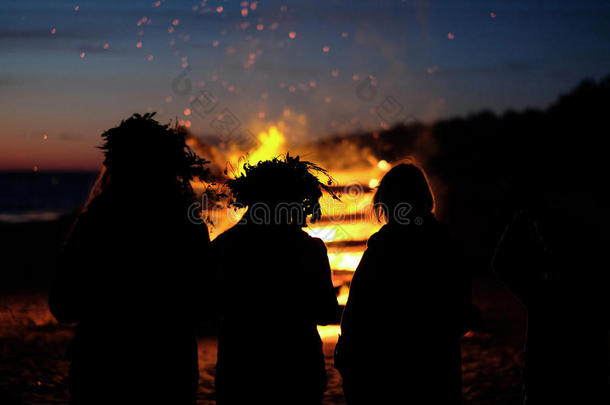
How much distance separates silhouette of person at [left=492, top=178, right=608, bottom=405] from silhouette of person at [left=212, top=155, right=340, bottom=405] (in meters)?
1.37

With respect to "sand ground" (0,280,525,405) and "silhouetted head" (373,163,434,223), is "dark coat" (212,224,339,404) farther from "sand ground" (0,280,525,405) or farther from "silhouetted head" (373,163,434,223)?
"sand ground" (0,280,525,405)

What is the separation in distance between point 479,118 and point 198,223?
57425mm

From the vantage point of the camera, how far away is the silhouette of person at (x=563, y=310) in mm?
3508

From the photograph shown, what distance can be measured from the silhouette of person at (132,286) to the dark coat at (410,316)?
3.20 feet

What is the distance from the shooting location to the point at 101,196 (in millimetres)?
2703

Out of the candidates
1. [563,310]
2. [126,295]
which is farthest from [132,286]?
[563,310]

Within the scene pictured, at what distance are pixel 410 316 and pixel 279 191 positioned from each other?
1005mm

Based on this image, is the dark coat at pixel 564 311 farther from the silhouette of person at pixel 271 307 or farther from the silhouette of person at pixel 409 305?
the silhouette of person at pixel 271 307

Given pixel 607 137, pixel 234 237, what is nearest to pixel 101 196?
pixel 234 237

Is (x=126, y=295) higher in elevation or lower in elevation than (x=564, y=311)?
higher

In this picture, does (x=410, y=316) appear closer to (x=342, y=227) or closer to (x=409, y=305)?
(x=409, y=305)

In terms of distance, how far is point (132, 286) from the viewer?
106 inches

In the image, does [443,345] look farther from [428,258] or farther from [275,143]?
[275,143]

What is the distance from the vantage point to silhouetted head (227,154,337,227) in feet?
10.2
